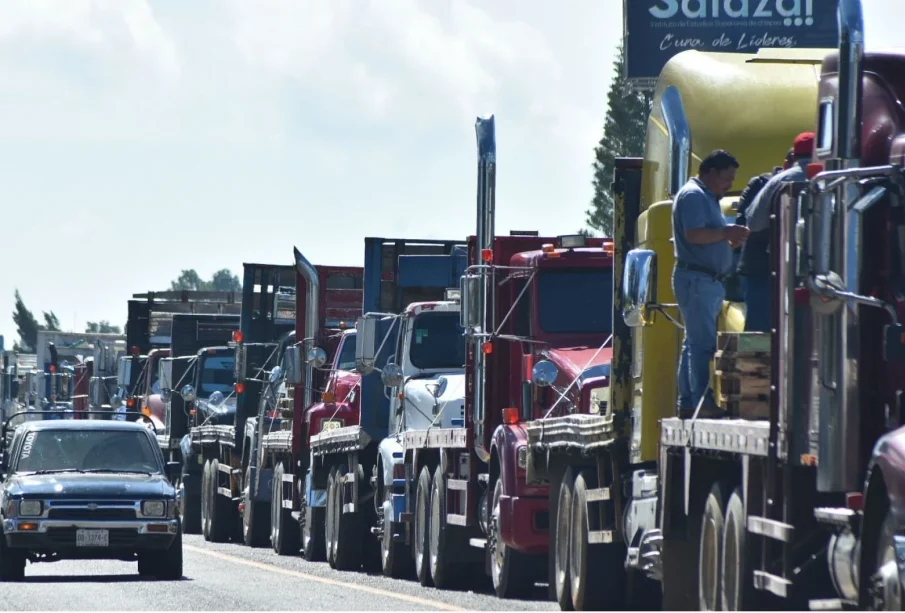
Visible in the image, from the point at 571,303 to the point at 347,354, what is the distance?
25.7 ft

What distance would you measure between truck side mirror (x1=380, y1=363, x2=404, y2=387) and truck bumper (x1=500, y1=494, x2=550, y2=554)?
159 inches

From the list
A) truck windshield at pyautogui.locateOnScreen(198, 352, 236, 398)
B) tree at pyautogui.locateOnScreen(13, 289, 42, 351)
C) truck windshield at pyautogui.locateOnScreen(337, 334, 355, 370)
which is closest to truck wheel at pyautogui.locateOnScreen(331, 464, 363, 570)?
truck windshield at pyautogui.locateOnScreen(337, 334, 355, 370)

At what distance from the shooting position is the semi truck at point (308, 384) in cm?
2548

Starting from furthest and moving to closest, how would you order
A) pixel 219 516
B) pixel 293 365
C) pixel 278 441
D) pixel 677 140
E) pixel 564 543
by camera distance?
pixel 219 516 < pixel 278 441 < pixel 293 365 < pixel 564 543 < pixel 677 140

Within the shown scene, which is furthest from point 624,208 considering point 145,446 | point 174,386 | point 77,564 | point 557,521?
point 174,386

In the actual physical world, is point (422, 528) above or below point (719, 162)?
below

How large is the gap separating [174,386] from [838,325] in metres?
26.4

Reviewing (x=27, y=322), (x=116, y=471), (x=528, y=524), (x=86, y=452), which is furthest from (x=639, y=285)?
(x=27, y=322)

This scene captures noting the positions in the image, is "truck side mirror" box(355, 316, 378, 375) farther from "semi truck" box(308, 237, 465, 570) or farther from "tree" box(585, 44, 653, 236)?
"tree" box(585, 44, 653, 236)

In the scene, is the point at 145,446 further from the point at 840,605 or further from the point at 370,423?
the point at 840,605

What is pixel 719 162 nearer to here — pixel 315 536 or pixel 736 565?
pixel 736 565

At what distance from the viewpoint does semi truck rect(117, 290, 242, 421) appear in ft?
131

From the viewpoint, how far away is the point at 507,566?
685 inches

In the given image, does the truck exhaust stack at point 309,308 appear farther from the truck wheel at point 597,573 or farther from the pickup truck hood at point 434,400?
the truck wheel at point 597,573
